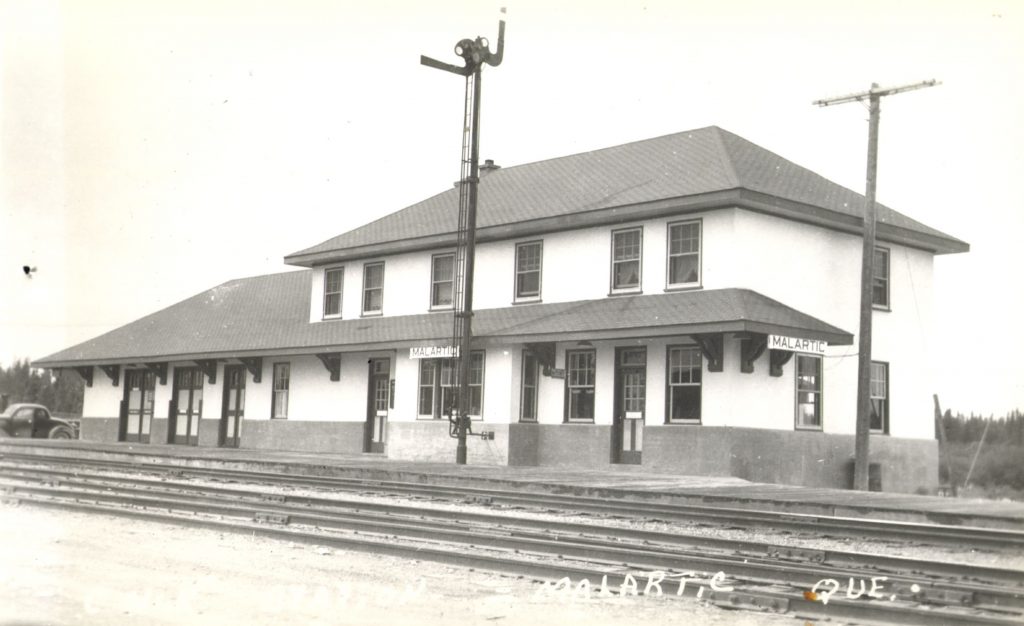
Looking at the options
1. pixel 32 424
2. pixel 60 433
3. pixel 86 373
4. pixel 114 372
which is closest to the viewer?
pixel 114 372

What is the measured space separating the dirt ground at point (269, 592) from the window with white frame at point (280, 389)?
1955 cm

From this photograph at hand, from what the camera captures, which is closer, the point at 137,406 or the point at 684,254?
the point at 684,254

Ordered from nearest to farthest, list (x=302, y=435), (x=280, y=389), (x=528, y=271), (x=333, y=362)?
1. (x=528, y=271)
2. (x=333, y=362)
3. (x=302, y=435)
4. (x=280, y=389)

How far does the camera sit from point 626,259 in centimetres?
2220

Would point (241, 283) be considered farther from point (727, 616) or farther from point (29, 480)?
point (727, 616)

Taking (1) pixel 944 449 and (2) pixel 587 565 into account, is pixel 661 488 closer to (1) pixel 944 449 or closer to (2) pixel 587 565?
(2) pixel 587 565

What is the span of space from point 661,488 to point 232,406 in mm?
19251

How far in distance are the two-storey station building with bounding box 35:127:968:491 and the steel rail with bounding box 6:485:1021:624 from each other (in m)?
9.50

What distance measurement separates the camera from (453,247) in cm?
2578

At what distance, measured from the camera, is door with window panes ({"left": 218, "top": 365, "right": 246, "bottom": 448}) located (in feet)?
104

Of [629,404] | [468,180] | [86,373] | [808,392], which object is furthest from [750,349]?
[86,373]

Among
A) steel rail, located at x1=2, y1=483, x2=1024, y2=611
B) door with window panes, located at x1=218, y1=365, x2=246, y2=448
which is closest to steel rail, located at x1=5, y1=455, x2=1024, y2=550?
steel rail, located at x1=2, y1=483, x2=1024, y2=611

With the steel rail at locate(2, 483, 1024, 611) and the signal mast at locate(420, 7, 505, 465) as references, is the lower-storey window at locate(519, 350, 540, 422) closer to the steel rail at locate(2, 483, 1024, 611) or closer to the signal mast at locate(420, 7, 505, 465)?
the signal mast at locate(420, 7, 505, 465)

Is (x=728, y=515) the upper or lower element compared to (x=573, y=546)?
upper
